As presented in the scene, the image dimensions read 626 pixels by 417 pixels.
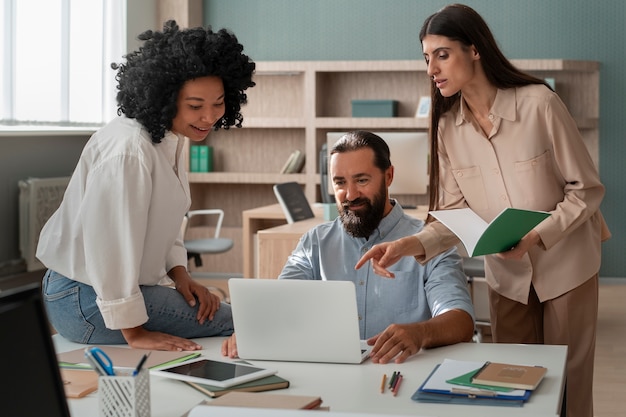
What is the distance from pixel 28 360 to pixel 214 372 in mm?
839

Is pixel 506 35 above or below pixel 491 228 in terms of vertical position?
above

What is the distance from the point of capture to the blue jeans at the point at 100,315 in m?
2.32

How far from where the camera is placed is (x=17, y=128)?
5512 mm

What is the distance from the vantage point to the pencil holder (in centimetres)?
154

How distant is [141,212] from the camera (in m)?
2.32

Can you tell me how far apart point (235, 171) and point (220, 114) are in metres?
5.33

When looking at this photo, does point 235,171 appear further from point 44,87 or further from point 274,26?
point 44,87

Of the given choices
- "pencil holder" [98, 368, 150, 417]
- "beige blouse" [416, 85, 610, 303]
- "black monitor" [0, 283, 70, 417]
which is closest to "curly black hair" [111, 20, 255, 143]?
"beige blouse" [416, 85, 610, 303]

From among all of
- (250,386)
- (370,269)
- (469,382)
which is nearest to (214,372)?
(250,386)

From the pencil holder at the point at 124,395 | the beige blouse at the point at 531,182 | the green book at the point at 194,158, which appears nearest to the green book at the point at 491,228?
the beige blouse at the point at 531,182

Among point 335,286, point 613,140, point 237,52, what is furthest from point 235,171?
point 335,286

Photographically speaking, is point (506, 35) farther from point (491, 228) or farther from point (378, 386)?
point (378, 386)

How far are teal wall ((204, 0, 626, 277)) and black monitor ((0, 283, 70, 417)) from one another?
6538 millimetres

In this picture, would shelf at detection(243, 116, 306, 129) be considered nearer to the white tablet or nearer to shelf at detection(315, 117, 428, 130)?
shelf at detection(315, 117, 428, 130)
